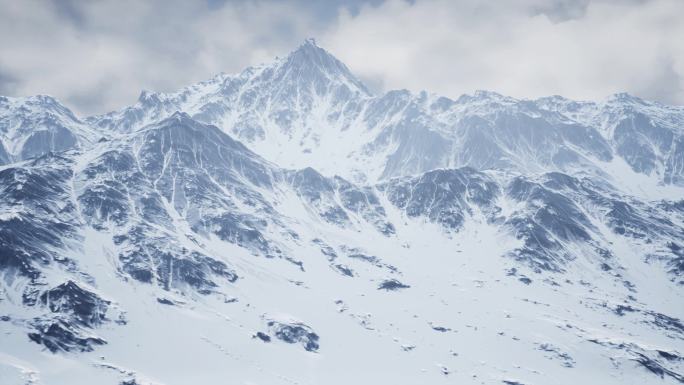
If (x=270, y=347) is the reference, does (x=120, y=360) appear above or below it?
below

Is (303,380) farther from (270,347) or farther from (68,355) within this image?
(68,355)

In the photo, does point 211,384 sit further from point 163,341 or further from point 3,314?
point 3,314

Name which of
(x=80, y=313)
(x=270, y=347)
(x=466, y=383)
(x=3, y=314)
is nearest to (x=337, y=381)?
(x=270, y=347)

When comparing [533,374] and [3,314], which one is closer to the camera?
[3,314]

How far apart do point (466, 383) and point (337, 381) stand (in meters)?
43.7

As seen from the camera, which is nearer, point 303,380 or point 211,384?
point 211,384

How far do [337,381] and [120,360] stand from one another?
216 feet

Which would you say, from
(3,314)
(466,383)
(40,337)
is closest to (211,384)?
(40,337)

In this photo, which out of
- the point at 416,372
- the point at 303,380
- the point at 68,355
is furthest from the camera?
the point at 416,372

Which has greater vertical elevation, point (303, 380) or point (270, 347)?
point (270, 347)

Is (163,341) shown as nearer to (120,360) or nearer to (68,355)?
(120,360)

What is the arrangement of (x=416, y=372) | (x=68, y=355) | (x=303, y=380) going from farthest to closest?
1. (x=416, y=372)
2. (x=303, y=380)
3. (x=68, y=355)

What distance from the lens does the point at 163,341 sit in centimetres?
18038

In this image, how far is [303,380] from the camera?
17538 cm
